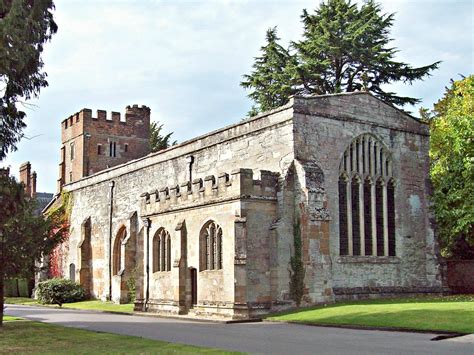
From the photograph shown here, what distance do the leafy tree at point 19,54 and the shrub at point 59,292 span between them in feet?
70.8

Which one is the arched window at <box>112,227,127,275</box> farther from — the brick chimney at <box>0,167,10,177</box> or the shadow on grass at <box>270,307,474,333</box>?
the shadow on grass at <box>270,307,474,333</box>

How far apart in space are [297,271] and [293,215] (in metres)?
2.21

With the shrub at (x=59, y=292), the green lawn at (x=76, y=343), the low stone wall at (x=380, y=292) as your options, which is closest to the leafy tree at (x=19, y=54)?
the green lawn at (x=76, y=343)

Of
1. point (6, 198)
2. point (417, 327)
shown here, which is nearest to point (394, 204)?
point (417, 327)

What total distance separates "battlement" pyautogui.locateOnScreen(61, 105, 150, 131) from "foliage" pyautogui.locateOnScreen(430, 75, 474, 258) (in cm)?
3030

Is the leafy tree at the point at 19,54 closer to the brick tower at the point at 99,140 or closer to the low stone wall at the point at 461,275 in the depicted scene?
the low stone wall at the point at 461,275

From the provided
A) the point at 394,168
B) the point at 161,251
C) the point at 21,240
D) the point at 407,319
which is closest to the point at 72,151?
the point at 161,251

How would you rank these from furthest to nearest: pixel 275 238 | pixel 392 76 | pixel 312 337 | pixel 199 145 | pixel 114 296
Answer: pixel 392 76 < pixel 114 296 < pixel 199 145 < pixel 275 238 < pixel 312 337

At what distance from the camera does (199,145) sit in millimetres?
32531

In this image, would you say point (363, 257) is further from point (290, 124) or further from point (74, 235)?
point (74, 235)

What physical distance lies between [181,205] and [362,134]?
8.44 meters

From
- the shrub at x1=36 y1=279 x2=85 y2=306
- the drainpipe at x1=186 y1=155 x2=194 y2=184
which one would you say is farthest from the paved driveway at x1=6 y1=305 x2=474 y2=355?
the shrub at x1=36 y1=279 x2=85 y2=306

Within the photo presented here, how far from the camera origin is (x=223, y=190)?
25750mm

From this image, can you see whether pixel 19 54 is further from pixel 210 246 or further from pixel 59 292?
pixel 59 292
